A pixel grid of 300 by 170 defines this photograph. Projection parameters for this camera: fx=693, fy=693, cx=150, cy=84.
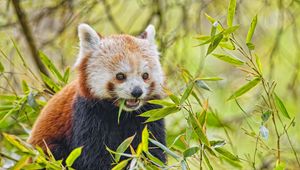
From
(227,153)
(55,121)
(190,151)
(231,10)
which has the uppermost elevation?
(231,10)

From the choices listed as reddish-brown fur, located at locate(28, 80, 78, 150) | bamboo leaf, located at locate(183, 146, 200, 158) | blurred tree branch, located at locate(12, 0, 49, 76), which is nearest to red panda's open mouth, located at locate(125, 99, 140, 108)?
reddish-brown fur, located at locate(28, 80, 78, 150)

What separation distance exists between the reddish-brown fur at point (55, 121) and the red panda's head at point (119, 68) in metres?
0.16

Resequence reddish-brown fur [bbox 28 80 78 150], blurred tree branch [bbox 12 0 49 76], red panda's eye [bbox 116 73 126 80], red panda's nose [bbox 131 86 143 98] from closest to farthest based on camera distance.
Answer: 1. red panda's nose [bbox 131 86 143 98]
2. red panda's eye [bbox 116 73 126 80]
3. reddish-brown fur [bbox 28 80 78 150]
4. blurred tree branch [bbox 12 0 49 76]

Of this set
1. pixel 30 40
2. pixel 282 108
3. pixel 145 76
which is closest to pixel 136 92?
pixel 145 76

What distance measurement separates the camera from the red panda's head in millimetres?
3584

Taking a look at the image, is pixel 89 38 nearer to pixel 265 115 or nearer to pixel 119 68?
pixel 119 68

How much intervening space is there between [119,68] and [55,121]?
1.63ft

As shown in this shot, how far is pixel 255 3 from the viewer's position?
6.11 metres

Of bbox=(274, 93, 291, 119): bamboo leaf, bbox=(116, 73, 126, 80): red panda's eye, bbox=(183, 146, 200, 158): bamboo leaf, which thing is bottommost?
bbox=(274, 93, 291, 119): bamboo leaf

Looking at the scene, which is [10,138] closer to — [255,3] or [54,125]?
[54,125]

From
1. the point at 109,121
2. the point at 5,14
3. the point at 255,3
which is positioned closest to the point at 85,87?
the point at 109,121

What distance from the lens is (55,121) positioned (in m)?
3.82

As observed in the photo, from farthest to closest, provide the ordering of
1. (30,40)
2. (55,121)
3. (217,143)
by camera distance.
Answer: (30,40) < (55,121) < (217,143)

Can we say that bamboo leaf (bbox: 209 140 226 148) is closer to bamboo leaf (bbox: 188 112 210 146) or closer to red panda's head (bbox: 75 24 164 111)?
bamboo leaf (bbox: 188 112 210 146)
